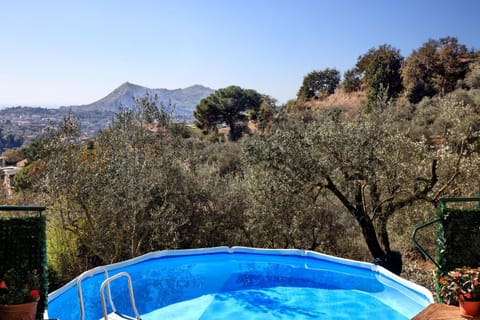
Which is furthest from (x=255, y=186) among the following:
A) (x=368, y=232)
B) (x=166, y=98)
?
(x=166, y=98)

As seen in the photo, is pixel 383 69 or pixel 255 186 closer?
pixel 255 186

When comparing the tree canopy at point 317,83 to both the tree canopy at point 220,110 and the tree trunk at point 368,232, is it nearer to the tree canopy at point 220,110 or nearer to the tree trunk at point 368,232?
the tree canopy at point 220,110

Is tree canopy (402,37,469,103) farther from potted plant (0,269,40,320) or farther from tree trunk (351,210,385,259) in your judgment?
potted plant (0,269,40,320)

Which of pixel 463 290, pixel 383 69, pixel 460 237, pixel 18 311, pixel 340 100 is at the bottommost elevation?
pixel 18 311

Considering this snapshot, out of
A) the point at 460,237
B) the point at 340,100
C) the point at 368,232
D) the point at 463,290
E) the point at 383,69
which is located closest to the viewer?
the point at 463,290

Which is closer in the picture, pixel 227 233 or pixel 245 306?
pixel 245 306

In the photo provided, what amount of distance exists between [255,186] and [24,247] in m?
6.41

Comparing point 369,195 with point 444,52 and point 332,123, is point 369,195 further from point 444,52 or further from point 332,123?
point 444,52

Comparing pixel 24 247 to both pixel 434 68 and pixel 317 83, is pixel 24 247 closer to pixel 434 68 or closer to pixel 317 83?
pixel 434 68

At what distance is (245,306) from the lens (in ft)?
26.0

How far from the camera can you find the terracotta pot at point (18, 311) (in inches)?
161

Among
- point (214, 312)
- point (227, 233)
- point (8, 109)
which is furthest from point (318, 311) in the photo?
point (8, 109)

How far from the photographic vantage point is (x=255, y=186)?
10336 millimetres

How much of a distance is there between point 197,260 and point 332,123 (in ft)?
15.0
